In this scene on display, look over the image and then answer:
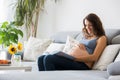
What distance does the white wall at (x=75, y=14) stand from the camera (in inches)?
147

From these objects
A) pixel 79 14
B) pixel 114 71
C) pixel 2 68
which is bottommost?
pixel 2 68

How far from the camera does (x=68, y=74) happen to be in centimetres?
226

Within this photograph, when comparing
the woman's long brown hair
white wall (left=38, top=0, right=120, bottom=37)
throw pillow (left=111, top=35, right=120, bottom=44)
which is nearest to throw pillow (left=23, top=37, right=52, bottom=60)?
white wall (left=38, top=0, right=120, bottom=37)

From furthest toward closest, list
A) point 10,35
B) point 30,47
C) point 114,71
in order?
1. point 10,35
2. point 30,47
3. point 114,71

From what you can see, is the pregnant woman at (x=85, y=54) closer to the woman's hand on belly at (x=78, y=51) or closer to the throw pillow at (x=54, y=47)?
the woman's hand on belly at (x=78, y=51)

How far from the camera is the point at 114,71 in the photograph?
6.56ft

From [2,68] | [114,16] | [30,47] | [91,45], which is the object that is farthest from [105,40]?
[30,47]

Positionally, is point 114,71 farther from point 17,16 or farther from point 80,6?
point 17,16

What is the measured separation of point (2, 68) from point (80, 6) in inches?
73.0

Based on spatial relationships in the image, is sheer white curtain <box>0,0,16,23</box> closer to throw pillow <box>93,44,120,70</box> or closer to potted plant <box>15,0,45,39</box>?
potted plant <box>15,0,45,39</box>

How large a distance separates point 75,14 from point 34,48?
34.3 inches

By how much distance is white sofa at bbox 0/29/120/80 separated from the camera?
2049 millimetres

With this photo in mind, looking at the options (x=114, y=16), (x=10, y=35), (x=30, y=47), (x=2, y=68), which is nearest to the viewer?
(x=2, y=68)

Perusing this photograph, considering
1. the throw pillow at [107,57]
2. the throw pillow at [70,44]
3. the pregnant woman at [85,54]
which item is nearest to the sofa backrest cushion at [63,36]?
the throw pillow at [70,44]
